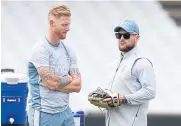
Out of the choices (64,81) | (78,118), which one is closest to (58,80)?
(64,81)

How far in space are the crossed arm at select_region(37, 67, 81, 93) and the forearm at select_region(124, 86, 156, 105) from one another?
0.45 meters

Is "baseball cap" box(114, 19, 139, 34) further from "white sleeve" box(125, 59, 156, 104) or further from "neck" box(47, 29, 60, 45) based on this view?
"neck" box(47, 29, 60, 45)

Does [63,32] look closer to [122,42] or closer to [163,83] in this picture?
[122,42]

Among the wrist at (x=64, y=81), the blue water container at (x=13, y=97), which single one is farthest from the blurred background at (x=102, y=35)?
the wrist at (x=64, y=81)

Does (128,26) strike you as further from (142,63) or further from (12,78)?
(12,78)

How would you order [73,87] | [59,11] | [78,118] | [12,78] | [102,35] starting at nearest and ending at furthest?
[59,11] → [73,87] → [78,118] → [12,78] → [102,35]

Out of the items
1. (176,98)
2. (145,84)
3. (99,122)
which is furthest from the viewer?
(176,98)

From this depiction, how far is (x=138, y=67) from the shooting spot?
17.9 ft

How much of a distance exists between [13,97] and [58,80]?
155 centimetres

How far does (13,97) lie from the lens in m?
6.94

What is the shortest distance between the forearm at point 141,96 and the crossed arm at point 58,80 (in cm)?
45

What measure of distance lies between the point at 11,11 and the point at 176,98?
284 cm

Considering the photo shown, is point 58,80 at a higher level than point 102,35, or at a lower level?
lower

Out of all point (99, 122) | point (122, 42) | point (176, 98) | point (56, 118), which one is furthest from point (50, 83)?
point (176, 98)
